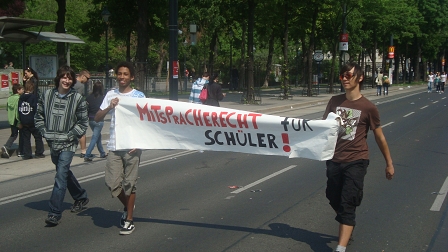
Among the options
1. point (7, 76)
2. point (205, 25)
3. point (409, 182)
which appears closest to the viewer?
point (409, 182)

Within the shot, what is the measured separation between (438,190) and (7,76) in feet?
60.4

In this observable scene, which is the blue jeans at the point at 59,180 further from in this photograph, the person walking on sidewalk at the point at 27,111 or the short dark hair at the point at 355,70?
the person walking on sidewalk at the point at 27,111

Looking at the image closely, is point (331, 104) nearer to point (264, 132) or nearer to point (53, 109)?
point (264, 132)

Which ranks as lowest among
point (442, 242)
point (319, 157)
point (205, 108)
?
point (442, 242)

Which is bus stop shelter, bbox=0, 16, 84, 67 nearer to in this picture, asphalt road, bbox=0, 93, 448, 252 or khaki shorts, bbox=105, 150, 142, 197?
asphalt road, bbox=0, 93, 448, 252

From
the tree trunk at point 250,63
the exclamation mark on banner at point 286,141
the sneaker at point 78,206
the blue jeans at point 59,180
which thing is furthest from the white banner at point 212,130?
the tree trunk at point 250,63

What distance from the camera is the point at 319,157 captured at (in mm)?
5914

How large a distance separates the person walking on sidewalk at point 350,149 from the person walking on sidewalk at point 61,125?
318cm

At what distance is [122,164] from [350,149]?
255 centimetres

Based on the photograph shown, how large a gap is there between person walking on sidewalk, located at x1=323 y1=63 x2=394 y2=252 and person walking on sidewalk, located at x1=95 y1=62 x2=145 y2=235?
2241 mm

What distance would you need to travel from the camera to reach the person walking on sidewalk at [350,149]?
564cm

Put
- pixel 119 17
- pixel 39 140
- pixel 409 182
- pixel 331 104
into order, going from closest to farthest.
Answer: pixel 331 104 → pixel 409 182 → pixel 39 140 → pixel 119 17

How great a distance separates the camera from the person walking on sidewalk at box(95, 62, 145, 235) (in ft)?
21.5

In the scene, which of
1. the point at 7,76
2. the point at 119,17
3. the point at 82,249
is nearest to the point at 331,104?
the point at 82,249
